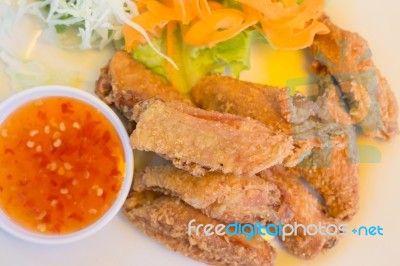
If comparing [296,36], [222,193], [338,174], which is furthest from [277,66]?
[222,193]

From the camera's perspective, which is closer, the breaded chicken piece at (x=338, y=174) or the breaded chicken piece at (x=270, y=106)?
the breaded chicken piece at (x=270, y=106)

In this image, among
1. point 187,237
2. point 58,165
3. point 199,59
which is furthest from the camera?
point 199,59

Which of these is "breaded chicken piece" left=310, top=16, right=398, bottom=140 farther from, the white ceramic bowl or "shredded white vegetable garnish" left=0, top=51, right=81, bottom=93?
"shredded white vegetable garnish" left=0, top=51, right=81, bottom=93

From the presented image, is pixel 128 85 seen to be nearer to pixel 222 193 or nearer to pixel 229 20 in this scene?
pixel 229 20

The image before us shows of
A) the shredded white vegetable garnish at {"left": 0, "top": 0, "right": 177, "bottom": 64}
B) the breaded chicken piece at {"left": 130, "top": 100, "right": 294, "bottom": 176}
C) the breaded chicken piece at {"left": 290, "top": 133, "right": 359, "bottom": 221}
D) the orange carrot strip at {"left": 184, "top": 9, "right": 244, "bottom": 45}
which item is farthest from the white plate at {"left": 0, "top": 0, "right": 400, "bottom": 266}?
the breaded chicken piece at {"left": 130, "top": 100, "right": 294, "bottom": 176}

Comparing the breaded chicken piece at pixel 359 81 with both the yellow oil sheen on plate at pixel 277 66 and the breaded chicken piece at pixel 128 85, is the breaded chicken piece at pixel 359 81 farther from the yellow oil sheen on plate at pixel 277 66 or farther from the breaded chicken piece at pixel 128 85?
the breaded chicken piece at pixel 128 85

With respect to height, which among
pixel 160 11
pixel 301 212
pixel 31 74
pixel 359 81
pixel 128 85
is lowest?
pixel 301 212

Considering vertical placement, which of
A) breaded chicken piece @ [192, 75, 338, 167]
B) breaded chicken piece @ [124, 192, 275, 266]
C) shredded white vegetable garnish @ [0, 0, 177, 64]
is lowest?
breaded chicken piece @ [124, 192, 275, 266]

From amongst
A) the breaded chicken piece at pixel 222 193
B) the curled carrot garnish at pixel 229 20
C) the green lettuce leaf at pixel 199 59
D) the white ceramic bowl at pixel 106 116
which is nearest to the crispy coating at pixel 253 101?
the green lettuce leaf at pixel 199 59
